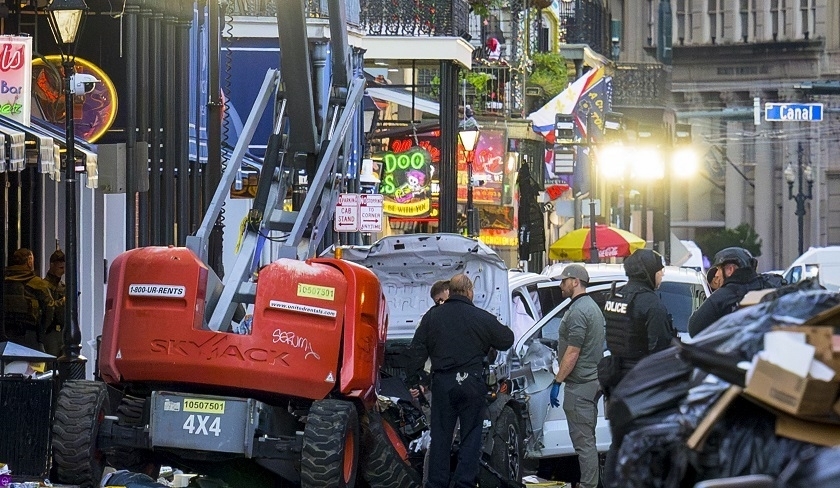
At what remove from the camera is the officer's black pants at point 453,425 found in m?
13.6

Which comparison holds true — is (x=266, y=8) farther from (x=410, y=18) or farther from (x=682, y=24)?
(x=682, y=24)

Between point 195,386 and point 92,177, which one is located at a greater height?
point 92,177

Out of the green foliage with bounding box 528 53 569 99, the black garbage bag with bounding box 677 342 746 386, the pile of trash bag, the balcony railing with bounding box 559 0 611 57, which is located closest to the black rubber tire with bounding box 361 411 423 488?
the pile of trash bag

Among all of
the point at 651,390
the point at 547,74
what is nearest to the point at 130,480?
the point at 651,390

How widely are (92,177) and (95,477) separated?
20.4ft

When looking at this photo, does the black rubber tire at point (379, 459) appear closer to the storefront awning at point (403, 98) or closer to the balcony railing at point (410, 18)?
the balcony railing at point (410, 18)

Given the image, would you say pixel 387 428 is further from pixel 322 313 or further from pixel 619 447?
pixel 619 447

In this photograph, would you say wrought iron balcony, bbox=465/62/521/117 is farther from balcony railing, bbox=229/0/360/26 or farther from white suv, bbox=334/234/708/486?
white suv, bbox=334/234/708/486

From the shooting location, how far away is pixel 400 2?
109 feet

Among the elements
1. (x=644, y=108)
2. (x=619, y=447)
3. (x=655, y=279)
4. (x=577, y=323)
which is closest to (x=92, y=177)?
(x=577, y=323)

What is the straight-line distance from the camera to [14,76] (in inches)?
685

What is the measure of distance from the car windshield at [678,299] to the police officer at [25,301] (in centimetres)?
678

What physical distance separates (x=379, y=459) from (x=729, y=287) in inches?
116

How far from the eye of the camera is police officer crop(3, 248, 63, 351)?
19672 mm
